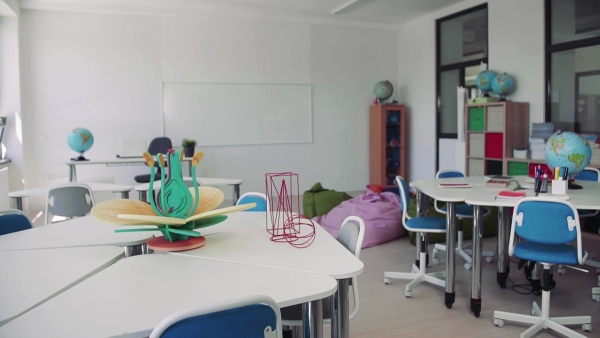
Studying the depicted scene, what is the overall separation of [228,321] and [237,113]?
6.74 m

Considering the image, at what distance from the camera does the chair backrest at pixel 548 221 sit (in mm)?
2529

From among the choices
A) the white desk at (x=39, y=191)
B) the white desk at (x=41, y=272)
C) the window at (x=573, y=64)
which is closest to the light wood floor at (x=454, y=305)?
the white desk at (x=41, y=272)

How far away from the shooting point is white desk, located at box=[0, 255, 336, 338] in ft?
4.08

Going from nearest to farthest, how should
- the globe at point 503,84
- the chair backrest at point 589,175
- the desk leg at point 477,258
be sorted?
the desk leg at point 477,258
the chair backrest at point 589,175
the globe at point 503,84

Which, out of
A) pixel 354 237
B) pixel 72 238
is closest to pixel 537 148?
pixel 354 237

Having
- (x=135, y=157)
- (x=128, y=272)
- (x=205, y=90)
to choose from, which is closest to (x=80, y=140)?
(x=135, y=157)

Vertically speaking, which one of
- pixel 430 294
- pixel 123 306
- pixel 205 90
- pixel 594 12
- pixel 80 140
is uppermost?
pixel 594 12

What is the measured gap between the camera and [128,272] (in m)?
1.70

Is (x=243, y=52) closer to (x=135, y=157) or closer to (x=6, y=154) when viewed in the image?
(x=135, y=157)

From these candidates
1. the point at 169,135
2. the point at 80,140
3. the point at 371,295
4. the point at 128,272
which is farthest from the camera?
the point at 169,135

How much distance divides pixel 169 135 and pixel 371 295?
498 cm

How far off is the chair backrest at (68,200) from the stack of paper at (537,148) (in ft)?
15.8

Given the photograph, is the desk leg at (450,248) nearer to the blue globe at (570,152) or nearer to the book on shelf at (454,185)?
the book on shelf at (454,185)

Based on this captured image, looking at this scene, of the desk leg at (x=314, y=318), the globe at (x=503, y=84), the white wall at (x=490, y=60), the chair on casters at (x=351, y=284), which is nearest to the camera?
the desk leg at (x=314, y=318)
